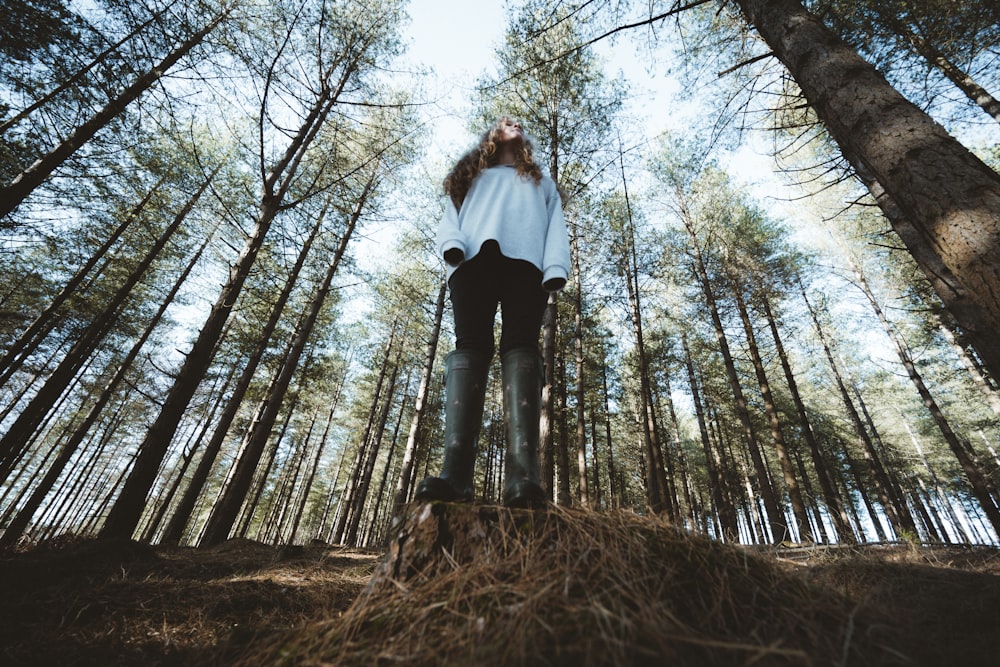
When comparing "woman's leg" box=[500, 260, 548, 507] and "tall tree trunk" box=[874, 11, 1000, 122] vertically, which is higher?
"tall tree trunk" box=[874, 11, 1000, 122]

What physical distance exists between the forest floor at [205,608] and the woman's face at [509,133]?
251cm

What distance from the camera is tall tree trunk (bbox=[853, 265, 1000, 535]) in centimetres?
891

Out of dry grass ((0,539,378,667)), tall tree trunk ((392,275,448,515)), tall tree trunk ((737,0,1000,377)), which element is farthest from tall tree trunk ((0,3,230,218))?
tall tree trunk ((737,0,1000,377))

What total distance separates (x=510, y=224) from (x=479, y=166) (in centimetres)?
63

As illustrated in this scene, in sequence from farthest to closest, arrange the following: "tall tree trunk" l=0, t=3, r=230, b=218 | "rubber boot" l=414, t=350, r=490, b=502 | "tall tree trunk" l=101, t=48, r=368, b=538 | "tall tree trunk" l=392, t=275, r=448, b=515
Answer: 1. "tall tree trunk" l=392, t=275, r=448, b=515
2. "tall tree trunk" l=0, t=3, r=230, b=218
3. "tall tree trunk" l=101, t=48, r=368, b=538
4. "rubber boot" l=414, t=350, r=490, b=502

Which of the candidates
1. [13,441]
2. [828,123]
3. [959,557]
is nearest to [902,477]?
[959,557]

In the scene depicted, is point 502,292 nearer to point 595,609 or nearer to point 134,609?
point 595,609

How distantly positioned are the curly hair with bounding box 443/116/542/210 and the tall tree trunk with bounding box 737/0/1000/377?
188cm

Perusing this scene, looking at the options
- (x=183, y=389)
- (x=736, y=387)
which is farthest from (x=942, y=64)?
(x=183, y=389)

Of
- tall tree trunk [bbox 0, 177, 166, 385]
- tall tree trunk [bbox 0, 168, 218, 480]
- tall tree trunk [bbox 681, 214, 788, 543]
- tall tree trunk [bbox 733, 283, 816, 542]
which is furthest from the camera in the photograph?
tall tree trunk [bbox 681, 214, 788, 543]

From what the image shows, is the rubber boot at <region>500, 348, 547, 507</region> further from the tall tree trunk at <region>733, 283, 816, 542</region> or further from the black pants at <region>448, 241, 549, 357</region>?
the tall tree trunk at <region>733, 283, 816, 542</region>

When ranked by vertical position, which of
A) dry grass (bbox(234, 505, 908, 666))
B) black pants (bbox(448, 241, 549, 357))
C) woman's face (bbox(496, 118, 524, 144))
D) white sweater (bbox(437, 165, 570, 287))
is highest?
woman's face (bbox(496, 118, 524, 144))

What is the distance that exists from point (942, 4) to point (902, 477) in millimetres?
35071

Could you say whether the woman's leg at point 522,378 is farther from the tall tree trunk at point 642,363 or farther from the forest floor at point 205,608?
the tall tree trunk at point 642,363
